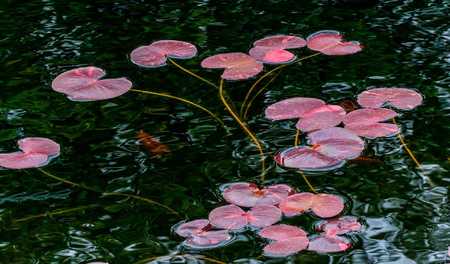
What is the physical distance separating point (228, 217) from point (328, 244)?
0.81 feet

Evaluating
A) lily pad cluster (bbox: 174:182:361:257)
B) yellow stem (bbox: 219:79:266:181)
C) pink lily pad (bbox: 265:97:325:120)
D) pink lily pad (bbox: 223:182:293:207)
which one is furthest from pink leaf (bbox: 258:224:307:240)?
pink lily pad (bbox: 265:97:325:120)

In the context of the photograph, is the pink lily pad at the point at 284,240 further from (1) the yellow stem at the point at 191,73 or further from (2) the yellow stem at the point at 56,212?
(1) the yellow stem at the point at 191,73

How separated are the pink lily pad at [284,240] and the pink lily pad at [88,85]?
82cm

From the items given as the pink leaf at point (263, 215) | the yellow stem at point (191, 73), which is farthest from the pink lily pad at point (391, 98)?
the pink leaf at point (263, 215)

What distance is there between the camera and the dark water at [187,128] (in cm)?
214

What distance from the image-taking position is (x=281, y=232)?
211 centimetres

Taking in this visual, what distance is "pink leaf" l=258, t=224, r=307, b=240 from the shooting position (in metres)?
2.09

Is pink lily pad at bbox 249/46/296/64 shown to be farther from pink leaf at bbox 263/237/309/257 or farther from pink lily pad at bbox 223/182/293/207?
pink leaf at bbox 263/237/309/257

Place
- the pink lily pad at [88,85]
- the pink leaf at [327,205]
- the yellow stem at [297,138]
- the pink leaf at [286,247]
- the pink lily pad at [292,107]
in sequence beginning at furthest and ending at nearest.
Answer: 1. the pink lily pad at [88,85]
2. the pink lily pad at [292,107]
3. the yellow stem at [297,138]
4. the pink leaf at [327,205]
5. the pink leaf at [286,247]

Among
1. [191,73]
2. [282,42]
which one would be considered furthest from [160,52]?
[282,42]

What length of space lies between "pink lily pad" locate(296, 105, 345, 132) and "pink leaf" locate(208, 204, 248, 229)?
417mm

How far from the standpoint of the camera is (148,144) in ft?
8.21

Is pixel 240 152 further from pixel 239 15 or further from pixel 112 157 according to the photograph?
pixel 239 15

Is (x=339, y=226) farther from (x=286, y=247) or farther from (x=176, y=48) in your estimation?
(x=176, y=48)
